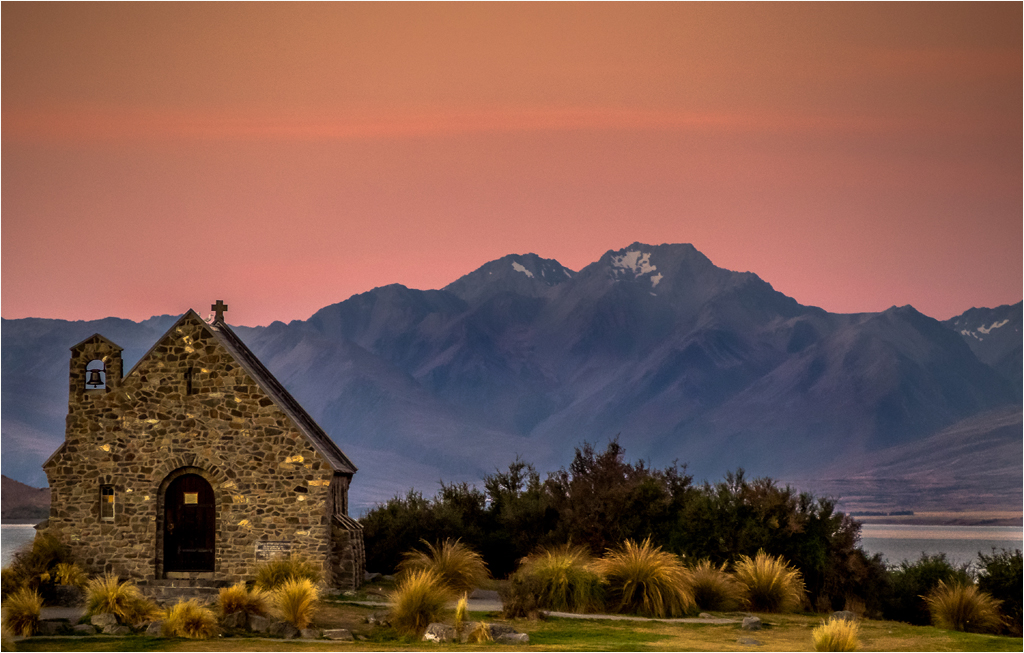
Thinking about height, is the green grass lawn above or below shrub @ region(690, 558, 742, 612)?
below

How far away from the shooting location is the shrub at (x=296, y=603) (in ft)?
76.1

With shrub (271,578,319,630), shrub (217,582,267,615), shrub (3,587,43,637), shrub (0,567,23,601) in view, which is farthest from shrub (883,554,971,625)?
shrub (0,567,23,601)

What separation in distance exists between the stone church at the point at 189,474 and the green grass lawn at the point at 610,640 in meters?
3.33

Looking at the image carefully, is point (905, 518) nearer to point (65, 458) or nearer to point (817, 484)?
point (817, 484)

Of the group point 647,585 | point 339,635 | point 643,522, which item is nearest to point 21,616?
point 339,635

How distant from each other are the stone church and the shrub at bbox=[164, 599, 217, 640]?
630 centimetres

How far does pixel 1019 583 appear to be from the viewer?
31.2 m

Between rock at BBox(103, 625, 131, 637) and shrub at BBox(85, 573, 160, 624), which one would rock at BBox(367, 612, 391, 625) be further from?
rock at BBox(103, 625, 131, 637)

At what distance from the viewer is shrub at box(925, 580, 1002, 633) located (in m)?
27.4

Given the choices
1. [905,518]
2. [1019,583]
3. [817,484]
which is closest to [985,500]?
[905,518]

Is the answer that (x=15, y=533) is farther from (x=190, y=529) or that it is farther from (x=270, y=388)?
(x=190, y=529)

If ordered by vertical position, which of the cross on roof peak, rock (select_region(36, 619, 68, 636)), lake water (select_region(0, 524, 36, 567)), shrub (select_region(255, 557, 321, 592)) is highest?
the cross on roof peak

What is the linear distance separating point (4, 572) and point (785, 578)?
17544mm

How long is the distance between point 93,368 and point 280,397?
487 cm
